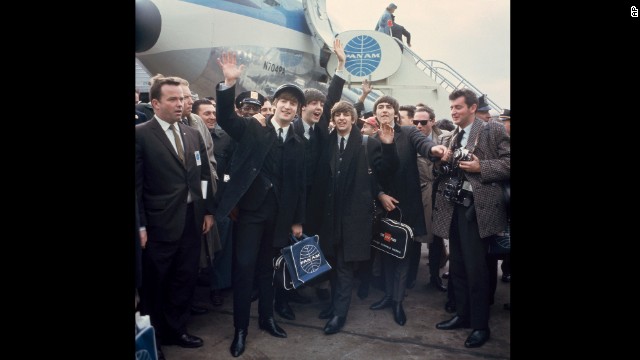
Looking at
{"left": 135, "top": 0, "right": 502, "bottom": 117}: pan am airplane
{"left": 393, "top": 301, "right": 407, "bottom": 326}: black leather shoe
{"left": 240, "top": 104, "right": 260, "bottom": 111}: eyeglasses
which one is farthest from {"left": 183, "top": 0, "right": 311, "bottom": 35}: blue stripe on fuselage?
{"left": 393, "top": 301, "right": 407, "bottom": 326}: black leather shoe

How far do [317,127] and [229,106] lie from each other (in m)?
0.80

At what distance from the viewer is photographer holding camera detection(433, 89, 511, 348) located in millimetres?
2873

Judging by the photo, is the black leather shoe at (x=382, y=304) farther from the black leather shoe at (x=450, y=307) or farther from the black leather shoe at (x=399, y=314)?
the black leather shoe at (x=450, y=307)

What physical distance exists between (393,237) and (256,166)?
1.20 metres

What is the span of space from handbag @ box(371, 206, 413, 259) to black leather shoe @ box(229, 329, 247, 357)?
120 cm

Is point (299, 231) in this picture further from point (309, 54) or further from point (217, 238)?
point (309, 54)

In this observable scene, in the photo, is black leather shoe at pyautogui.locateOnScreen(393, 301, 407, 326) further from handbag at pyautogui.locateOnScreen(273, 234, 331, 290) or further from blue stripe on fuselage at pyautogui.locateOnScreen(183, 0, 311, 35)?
blue stripe on fuselage at pyautogui.locateOnScreen(183, 0, 311, 35)

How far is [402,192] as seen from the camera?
11.5ft

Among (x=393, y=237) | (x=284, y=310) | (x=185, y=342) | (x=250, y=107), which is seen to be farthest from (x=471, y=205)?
(x=250, y=107)

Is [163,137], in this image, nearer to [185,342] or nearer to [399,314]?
[185,342]

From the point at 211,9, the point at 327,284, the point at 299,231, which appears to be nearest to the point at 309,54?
the point at 211,9

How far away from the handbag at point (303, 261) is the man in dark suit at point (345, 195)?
23 centimetres
